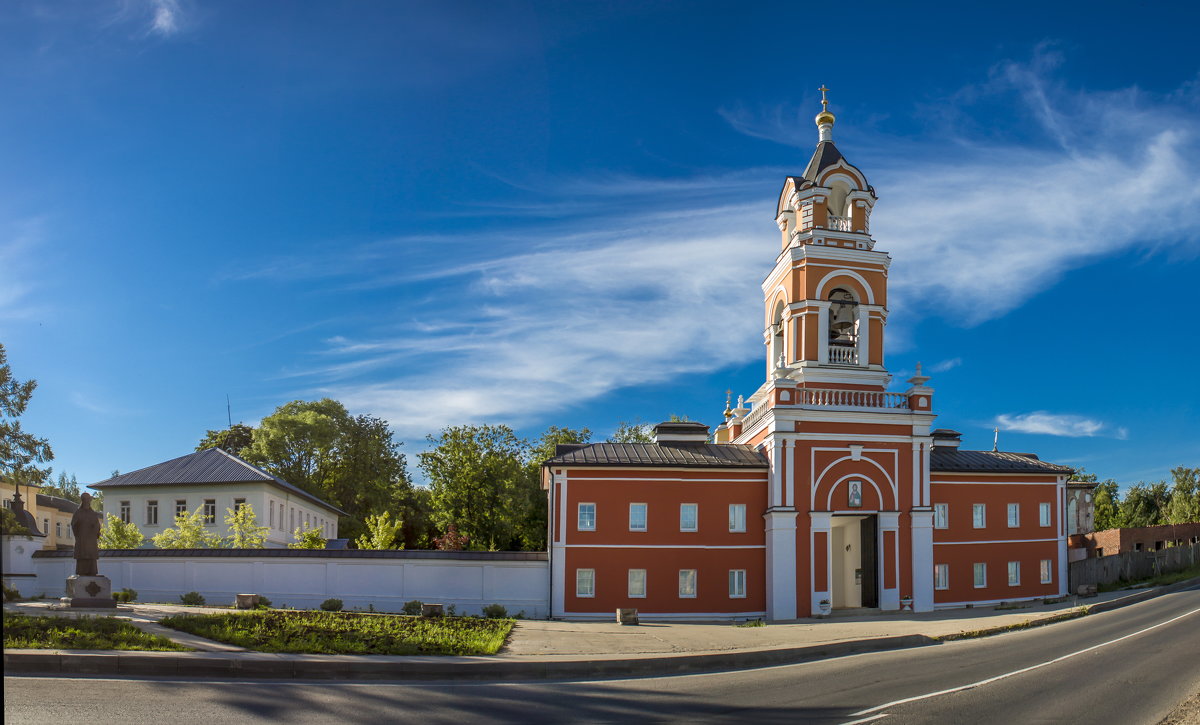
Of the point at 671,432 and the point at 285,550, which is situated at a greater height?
the point at 671,432

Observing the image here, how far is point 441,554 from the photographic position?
107 feet

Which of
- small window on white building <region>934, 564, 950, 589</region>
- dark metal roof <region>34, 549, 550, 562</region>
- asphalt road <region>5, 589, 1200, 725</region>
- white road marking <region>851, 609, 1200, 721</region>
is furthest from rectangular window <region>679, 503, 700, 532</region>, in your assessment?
asphalt road <region>5, 589, 1200, 725</region>

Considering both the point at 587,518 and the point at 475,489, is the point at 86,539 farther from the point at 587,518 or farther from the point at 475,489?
the point at 475,489

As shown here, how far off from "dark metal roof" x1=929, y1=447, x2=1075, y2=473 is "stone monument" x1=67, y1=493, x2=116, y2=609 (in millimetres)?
27414

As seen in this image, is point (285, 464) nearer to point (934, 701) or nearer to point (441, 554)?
point (441, 554)

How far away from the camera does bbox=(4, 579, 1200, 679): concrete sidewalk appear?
50.8ft

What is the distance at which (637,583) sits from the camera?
108 ft

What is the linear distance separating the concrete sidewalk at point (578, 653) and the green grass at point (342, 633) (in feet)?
1.73

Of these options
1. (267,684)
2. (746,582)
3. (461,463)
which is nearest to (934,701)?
(267,684)

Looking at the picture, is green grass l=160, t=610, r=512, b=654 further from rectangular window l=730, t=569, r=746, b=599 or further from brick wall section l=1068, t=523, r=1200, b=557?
brick wall section l=1068, t=523, r=1200, b=557

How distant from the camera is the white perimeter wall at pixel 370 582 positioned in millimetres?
32406

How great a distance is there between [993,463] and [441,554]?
21.4 meters

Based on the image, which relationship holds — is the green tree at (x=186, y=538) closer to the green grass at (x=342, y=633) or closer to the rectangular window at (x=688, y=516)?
the green grass at (x=342, y=633)

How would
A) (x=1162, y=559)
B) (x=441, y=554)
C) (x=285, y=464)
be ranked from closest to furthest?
(x=441, y=554) → (x=1162, y=559) → (x=285, y=464)
